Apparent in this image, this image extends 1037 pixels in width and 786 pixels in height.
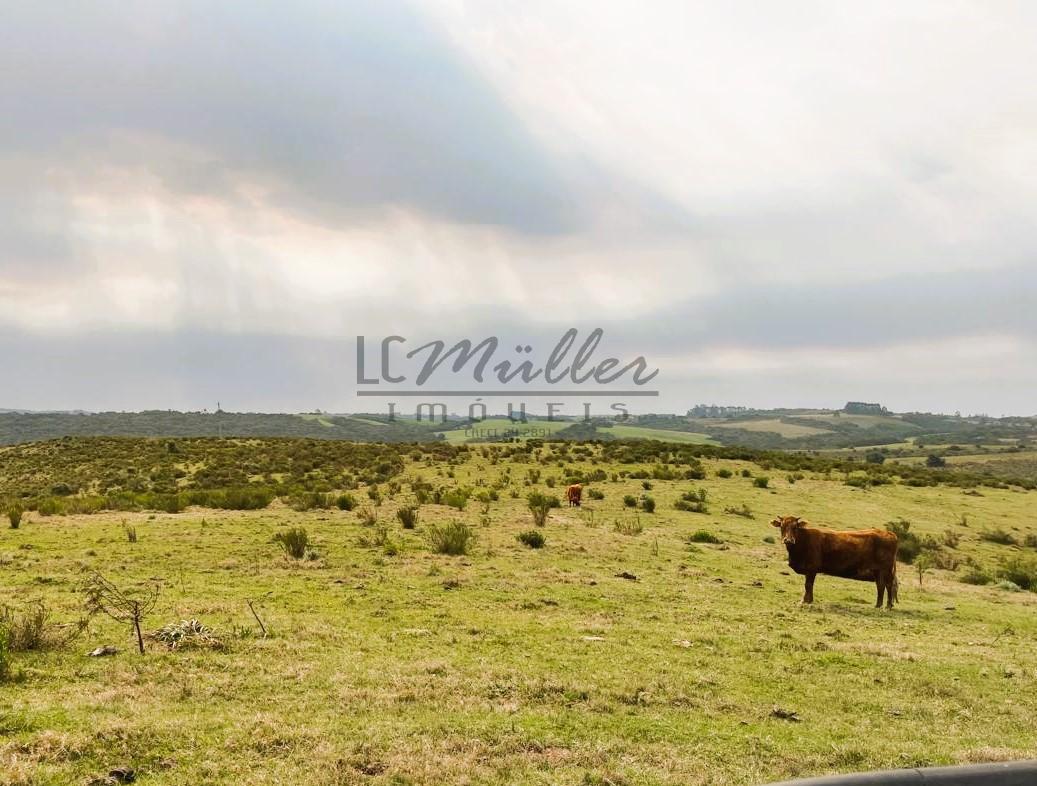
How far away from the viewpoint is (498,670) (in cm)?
876

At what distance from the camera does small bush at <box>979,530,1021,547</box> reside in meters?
29.0

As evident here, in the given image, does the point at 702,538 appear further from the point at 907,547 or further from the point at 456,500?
the point at 456,500

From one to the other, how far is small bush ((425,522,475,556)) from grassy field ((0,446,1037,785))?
46cm

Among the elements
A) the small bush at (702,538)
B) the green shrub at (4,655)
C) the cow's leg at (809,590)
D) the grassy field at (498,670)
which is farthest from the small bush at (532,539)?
the green shrub at (4,655)

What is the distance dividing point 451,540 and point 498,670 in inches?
388

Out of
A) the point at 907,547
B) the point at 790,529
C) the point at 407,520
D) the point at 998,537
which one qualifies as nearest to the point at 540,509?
the point at 407,520

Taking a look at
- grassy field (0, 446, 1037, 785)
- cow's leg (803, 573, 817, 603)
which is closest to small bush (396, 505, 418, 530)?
grassy field (0, 446, 1037, 785)

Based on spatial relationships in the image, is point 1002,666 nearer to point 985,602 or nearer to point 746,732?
point 746,732

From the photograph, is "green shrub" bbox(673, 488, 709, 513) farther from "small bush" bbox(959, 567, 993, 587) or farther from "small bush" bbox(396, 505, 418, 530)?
"small bush" bbox(396, 505, 418, 530)

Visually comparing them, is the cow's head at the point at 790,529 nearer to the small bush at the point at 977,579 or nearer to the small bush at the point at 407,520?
the small bush at the point at 977,579

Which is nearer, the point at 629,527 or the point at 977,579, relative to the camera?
the point at 977,579

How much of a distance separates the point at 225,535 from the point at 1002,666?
18.9 meters

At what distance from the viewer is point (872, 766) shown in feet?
20.7

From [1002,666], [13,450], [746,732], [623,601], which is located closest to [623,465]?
[623,601]
